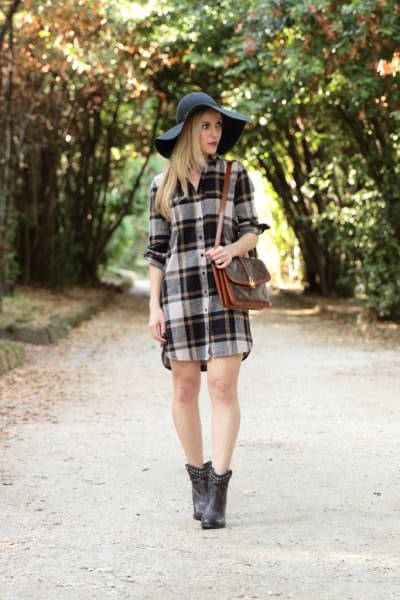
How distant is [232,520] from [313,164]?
19.8m

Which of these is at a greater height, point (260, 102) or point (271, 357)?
point (260, 102)

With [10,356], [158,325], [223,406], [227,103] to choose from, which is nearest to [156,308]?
[158,325]

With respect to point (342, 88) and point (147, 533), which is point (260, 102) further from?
point (147, 533)

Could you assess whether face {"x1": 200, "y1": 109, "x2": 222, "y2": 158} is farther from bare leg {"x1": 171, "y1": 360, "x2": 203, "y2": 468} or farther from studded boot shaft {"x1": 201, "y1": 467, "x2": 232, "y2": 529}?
studded boot shaft {"x1": 201, "y1": 467, "x2": 232, "y2": 529}

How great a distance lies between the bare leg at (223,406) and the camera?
5.16 metres

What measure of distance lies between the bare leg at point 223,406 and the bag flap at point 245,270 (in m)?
0.33

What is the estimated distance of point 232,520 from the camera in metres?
5.22

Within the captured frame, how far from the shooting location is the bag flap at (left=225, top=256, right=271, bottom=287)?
16.8 feet

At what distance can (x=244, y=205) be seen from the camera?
5320 mm

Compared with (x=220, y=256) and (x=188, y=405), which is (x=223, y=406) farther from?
(x=220, y=256)

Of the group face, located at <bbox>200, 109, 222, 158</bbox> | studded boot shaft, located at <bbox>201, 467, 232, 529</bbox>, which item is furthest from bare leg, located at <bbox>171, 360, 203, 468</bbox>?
face, located at <bbox>200, 109, 222, 158</bbox>

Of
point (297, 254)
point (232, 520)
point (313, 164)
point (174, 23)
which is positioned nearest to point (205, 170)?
point (232, 520)

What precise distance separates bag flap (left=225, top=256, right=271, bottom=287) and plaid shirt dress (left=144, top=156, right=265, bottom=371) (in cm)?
11

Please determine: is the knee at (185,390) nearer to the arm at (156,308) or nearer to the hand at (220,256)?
the arm at (156,308)
